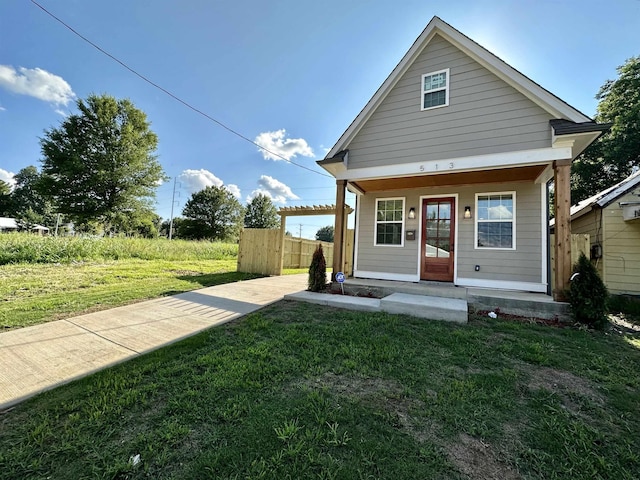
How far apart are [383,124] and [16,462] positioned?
24.3 ft

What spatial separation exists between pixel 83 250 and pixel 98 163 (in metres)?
12.3

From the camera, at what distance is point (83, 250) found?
10.8m

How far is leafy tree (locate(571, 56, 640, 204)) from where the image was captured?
12492 millimetres

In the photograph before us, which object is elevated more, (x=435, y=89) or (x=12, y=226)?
(x=435, y=89)

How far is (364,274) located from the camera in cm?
763

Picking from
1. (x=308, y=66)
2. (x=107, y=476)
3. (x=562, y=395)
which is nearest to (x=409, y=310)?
(x=562, y=395)

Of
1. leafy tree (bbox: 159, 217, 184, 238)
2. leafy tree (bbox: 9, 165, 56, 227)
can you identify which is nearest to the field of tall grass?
leafy tree (bbox: 159, 217, 184, 238)

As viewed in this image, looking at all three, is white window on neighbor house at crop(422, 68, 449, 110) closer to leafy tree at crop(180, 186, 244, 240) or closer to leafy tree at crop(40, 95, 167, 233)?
leafy tree at crop(40, 95, 167, 233)

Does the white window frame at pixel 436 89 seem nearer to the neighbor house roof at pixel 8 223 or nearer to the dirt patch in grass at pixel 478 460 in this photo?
the dirt patch in grass at pixel 478 460

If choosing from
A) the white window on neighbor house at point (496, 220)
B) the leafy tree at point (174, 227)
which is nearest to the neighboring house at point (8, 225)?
the leafy tree at point (174, 227)

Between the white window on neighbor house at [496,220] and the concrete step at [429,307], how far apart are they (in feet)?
6.78

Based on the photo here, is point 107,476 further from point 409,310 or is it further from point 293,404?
point 409,310

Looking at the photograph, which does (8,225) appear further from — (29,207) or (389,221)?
(389,221)

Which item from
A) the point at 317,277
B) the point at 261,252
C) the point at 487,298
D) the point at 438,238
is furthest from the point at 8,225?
the point at 487,298
